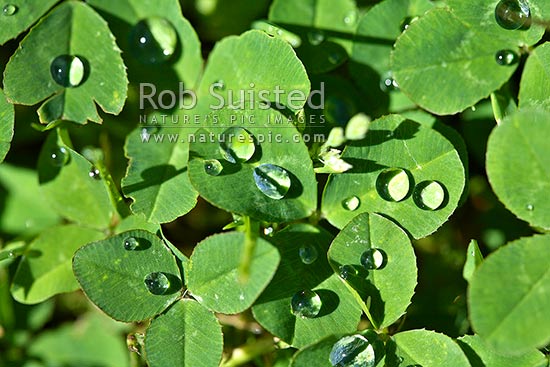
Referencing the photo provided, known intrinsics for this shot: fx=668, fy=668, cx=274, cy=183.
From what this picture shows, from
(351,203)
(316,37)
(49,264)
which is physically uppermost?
(316,37)

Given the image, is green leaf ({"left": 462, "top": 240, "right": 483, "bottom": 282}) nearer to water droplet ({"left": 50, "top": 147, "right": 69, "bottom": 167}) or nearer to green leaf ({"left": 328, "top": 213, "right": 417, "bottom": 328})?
green leaf ({"left": 328, "top": 213, "right": 417, "bottom": 328})

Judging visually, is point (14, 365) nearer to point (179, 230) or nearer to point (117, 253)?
point (179, 230)

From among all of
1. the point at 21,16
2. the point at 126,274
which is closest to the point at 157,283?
the point at 126,274

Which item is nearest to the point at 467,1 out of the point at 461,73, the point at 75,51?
the point at 461,73

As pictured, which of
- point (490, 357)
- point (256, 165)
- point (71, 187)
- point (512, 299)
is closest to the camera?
point (512, 299)

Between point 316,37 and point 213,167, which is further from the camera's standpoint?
point 316,37

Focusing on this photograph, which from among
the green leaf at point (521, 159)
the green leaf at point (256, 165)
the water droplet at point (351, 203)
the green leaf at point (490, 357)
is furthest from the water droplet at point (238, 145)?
the green leaf at point (490, 357)

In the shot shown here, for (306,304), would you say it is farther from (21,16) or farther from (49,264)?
(21,16)

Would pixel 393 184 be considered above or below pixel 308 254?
above
